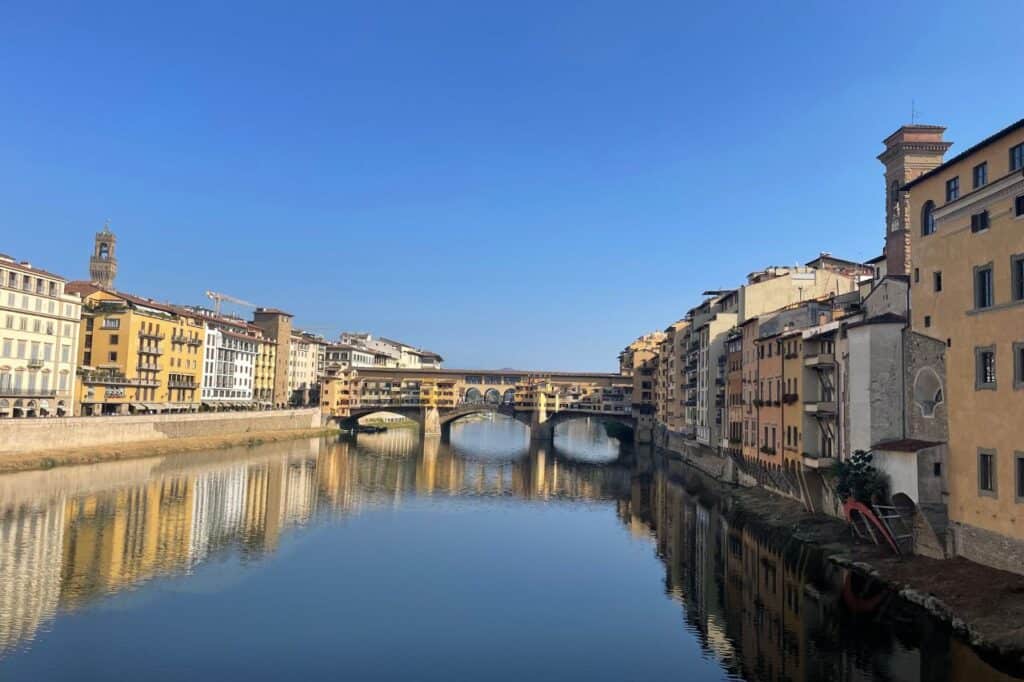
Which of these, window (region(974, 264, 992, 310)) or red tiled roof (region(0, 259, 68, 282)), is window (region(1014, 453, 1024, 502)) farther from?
red tiled roof (region(0, 259, 68, 282))

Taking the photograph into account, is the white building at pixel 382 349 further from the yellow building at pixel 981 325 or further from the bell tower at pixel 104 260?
the yellow building at pixel 981 325

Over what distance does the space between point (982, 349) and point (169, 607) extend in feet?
91.6

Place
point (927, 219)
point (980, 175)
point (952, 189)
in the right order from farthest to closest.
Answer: point (927, 219), point (952, 189), point (980, 175)

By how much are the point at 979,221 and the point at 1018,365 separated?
16.9 feet

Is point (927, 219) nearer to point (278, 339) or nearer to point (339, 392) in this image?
point (339, 392)

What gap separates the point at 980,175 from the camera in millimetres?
25500

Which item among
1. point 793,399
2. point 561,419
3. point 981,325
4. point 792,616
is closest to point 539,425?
point 561,419

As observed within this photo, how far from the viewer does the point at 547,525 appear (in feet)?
147

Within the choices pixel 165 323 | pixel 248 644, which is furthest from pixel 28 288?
pixel 248 644

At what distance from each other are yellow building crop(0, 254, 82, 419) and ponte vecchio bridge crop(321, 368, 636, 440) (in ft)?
157

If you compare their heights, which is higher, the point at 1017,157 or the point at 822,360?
the point at 1017,157

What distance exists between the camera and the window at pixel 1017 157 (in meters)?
23.2

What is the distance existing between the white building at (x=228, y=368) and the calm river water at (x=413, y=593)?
39959 mm

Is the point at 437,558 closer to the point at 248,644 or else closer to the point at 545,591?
the point at 545,591
